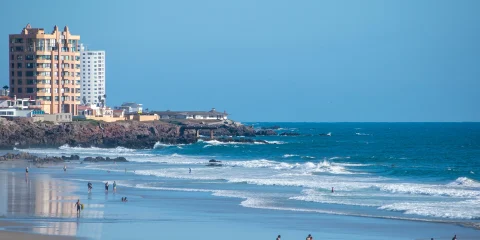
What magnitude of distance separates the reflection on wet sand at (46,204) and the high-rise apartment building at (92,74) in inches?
4880

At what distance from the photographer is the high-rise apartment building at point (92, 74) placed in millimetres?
173375

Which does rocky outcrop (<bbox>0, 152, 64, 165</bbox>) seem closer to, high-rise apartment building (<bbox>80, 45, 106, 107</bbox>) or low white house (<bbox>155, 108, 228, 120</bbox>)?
low white house (<bbox>155, 108, 228, 120</bbox>)

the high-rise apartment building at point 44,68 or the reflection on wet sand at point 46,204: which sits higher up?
the high-rise apartment building at point 44,68

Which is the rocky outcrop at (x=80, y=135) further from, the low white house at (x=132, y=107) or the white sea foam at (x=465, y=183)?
the white sea foam at (x=465, y=183)

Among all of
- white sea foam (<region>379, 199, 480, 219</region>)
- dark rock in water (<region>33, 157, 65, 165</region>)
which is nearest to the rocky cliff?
dark rock in water (<region>33, 157, 65, 165</region>)

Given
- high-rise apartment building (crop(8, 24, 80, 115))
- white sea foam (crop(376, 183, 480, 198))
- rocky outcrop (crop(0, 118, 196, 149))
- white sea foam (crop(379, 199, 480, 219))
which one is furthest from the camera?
high-rise apartment building (crop(8, 24, 80, 115))

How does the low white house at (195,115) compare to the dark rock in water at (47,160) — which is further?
the low white house at (195,115)

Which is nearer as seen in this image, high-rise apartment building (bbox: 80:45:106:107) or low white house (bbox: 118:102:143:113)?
low white house (bbox: 118:102:143:113)

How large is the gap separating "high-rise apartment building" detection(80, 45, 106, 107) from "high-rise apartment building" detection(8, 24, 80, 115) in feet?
205

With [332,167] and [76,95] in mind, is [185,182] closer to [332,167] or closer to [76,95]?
[332,167]

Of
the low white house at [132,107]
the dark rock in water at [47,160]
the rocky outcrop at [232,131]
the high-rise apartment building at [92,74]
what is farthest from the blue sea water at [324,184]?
the high-rise apartment building at [92,74]

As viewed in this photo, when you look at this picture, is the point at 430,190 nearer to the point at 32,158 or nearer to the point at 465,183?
the point at 465,183

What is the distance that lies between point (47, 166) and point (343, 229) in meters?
37.8

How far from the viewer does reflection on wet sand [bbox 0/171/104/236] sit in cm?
3095
